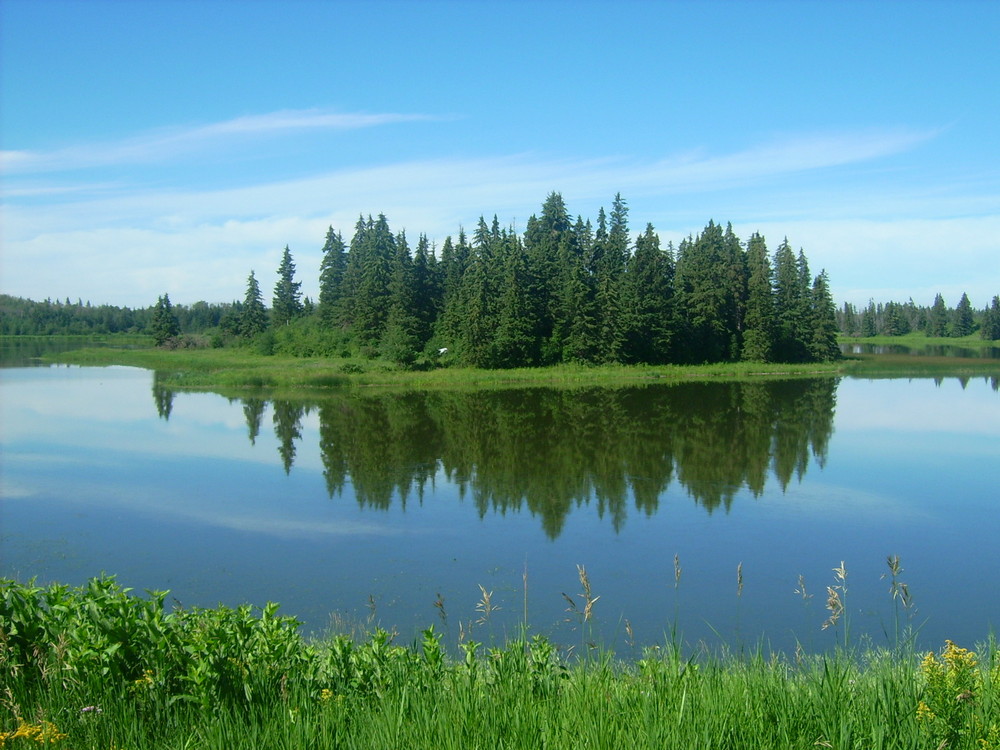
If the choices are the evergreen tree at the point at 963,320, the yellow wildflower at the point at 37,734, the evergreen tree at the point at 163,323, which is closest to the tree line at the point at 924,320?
the evergreen tree at the point at 963,320

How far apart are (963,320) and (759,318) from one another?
7976cm

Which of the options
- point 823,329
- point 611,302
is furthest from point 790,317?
point 611,302

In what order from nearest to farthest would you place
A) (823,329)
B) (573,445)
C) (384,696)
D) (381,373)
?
(384,696) → (573,445) → (381,373) → (823,329)

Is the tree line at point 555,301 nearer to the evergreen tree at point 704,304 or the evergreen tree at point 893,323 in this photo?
the evergreen tree at point 704,304

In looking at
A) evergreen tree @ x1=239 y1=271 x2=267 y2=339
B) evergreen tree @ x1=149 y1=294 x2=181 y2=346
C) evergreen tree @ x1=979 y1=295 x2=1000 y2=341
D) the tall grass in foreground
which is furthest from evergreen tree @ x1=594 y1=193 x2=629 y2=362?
evergreen tree @ x1=979 y1=295 x2=1000 y2=341

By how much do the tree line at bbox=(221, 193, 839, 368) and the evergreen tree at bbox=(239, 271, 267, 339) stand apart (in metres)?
0.09

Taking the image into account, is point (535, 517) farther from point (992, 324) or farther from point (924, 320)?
point (924, 320)

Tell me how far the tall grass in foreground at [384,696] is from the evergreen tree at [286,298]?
2607 inches

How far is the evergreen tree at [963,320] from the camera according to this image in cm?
11869

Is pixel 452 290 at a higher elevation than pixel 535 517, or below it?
higher

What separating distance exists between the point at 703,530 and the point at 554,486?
175 inches

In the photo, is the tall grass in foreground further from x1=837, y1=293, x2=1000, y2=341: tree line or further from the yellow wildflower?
x1=837, y1=293, x2=1000, y2=341: tree line

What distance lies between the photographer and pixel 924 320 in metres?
137

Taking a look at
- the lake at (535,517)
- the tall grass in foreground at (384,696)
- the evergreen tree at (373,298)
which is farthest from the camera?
the evergreen tree at (373,298)
